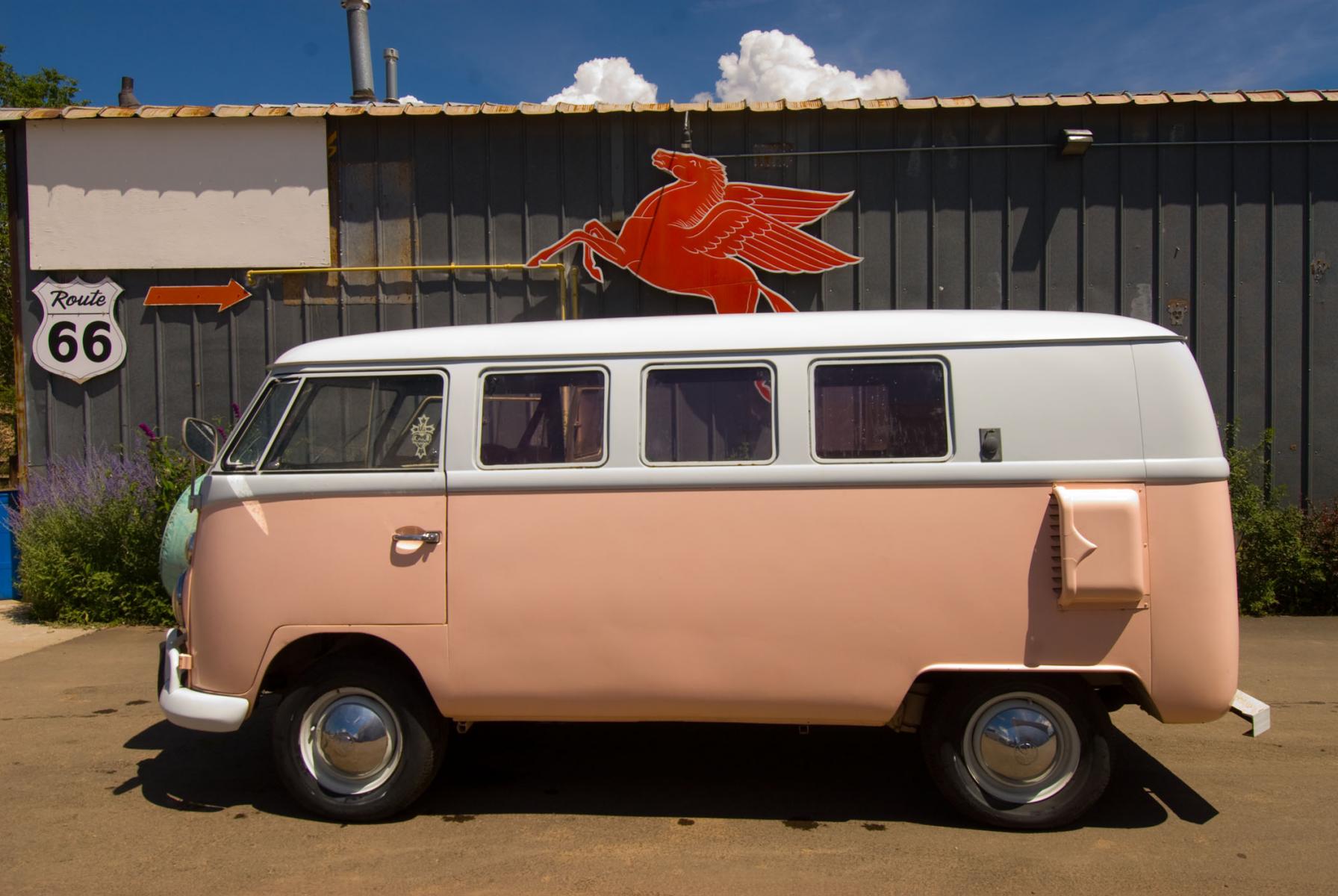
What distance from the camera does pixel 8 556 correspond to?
355 inches

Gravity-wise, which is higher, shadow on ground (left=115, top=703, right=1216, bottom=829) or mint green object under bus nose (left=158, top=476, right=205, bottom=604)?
mint green object under bus nose (left=158, top=476, right=205, bottom=604)

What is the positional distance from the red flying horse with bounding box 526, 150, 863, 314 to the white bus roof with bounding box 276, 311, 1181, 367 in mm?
4691

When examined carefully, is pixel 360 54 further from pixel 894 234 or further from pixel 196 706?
pixel 196 706

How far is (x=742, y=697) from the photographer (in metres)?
3.95

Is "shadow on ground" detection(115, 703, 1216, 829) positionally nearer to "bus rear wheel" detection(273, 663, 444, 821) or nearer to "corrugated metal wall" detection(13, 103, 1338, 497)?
"bus rear wheel" detection(273, 663, 444, 821)

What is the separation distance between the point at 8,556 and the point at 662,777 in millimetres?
7594

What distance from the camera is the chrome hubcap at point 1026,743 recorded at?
13.0 ft

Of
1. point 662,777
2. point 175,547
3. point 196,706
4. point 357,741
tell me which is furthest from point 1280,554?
point 175,547

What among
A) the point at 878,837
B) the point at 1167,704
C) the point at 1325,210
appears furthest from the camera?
the point at 1325,210

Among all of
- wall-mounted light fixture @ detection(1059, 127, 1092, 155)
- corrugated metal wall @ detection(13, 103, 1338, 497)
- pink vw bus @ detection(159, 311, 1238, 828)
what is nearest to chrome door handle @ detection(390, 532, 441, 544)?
pink vw bus @ detection(159, 311, 1238, 828)

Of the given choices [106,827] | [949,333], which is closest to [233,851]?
Answer: [106,827]

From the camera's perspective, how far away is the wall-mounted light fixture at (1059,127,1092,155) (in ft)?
27.9

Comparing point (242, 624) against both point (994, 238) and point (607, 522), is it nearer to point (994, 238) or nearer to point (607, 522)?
point (607, 522)

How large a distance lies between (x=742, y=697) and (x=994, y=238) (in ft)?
20.9
